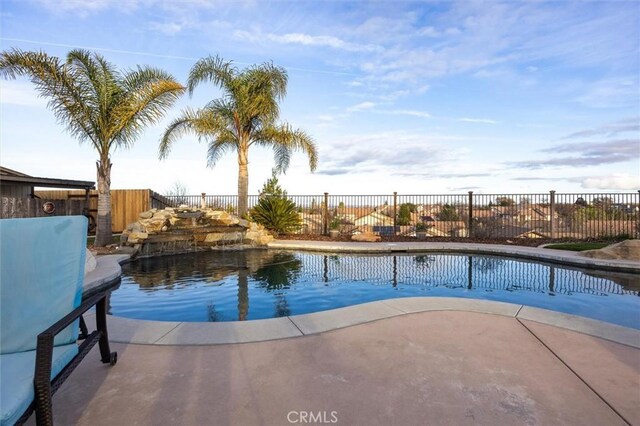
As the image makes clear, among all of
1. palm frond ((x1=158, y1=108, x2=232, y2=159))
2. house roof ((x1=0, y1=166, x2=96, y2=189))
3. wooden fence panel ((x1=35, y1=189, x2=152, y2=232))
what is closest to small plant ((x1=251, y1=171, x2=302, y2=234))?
palm frond ((x1=158, y1=108, x2=232, y2=159))

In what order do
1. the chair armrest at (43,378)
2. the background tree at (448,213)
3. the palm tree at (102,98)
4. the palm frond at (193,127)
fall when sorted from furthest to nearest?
1. the palm frond at (193,127)
2. the background tree at (448,213)
3. the palm tree at (102,98)
4. the chair armrest at (43,378)

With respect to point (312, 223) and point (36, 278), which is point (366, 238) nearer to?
point (312, 223)

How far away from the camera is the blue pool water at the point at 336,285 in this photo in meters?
4.84

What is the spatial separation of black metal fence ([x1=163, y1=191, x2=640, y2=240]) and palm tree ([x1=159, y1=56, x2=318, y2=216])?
2.20 m

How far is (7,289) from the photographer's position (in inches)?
78.2

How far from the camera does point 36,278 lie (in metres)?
2.07

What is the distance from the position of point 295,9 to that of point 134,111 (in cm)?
612

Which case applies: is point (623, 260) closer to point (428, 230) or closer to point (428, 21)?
point (428, 230)

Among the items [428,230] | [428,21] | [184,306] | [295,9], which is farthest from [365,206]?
[184,306]

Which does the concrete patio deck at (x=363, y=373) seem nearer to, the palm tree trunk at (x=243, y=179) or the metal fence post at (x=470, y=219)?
the metal fence post at (x=470, y=219)

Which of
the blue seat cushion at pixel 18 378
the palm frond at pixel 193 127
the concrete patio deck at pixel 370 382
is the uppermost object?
the palm frond at pixel 193 127

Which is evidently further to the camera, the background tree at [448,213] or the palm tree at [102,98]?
the background tree at [448,213]

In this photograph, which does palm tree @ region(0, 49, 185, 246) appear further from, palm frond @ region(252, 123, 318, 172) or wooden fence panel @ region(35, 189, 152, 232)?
wooden fence panel @ region(35, 189, 152, 232)

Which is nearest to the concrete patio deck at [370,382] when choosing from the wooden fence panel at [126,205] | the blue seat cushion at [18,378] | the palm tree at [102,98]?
the blue seat cushion at [18,378]
